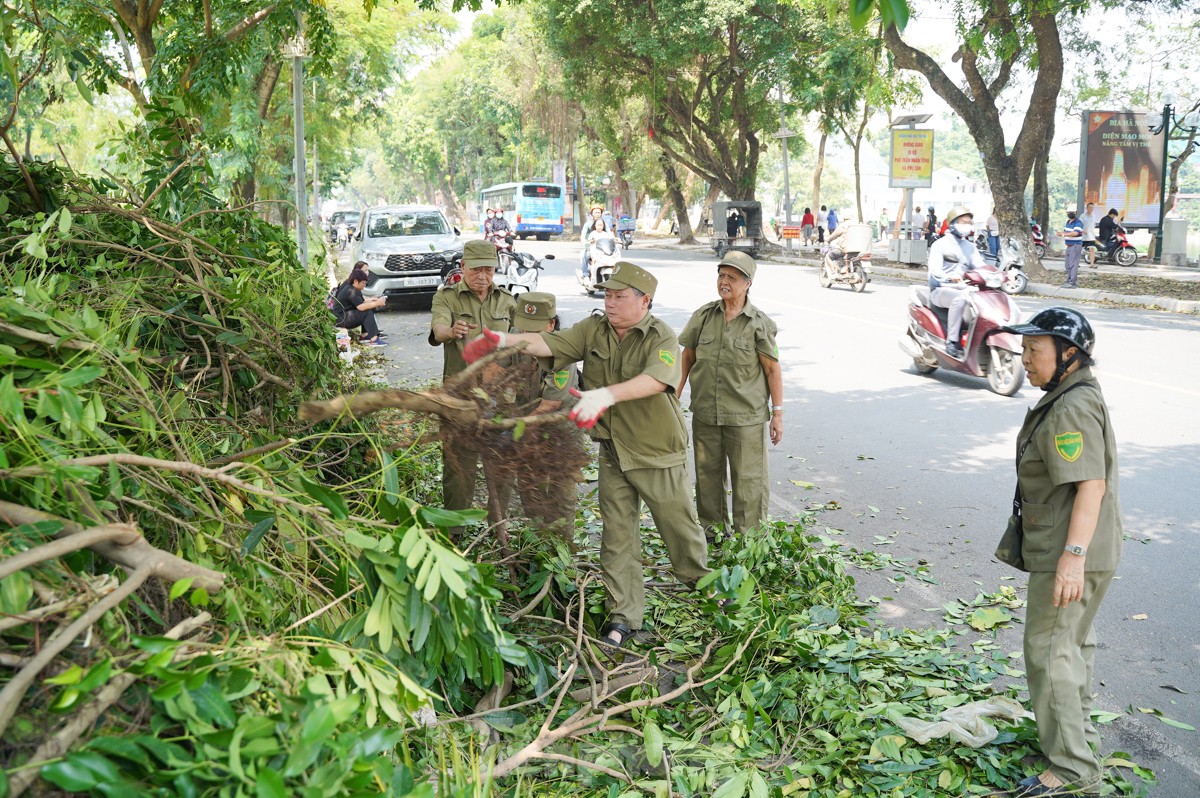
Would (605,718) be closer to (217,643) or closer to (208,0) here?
(217,643)

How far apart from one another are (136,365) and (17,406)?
1062 mm

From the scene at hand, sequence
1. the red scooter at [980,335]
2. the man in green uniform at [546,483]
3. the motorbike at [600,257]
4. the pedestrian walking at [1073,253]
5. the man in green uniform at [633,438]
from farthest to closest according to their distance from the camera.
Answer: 1. the pedestrian walking at [1073,253]
2. the motorbike at [600,257]
3. the red scooter at [980,335]
4. the man in green uniform at [633,438]
5. the man in green uniform at [546,483]

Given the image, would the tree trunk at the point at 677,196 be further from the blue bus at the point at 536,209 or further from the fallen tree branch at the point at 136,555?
the fallen tree branch at the point at 136,555

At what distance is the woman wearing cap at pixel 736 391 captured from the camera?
18.3ft

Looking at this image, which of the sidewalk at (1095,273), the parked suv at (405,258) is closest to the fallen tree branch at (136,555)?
the parked suv at (405,258)

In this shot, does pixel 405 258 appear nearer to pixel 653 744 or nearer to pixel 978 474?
pixel 978 474

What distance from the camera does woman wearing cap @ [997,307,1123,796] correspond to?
341cm

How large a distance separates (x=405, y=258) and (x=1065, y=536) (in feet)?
52.5

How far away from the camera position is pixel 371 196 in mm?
137000

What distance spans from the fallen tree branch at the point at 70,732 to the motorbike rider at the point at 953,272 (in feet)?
30.8

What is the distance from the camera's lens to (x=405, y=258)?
18.4 metres

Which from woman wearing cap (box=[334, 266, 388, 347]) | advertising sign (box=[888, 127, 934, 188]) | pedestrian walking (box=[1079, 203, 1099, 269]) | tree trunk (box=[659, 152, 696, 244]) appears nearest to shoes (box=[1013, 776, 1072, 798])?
woman wearing cap (box=[334, 266, 388, 347])

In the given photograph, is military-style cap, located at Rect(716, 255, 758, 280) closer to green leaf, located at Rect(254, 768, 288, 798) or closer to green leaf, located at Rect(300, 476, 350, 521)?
green leaf, located at Rect(300, 476, 350, 521)

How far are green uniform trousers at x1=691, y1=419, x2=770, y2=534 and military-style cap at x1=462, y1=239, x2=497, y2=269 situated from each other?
1.53 metres
